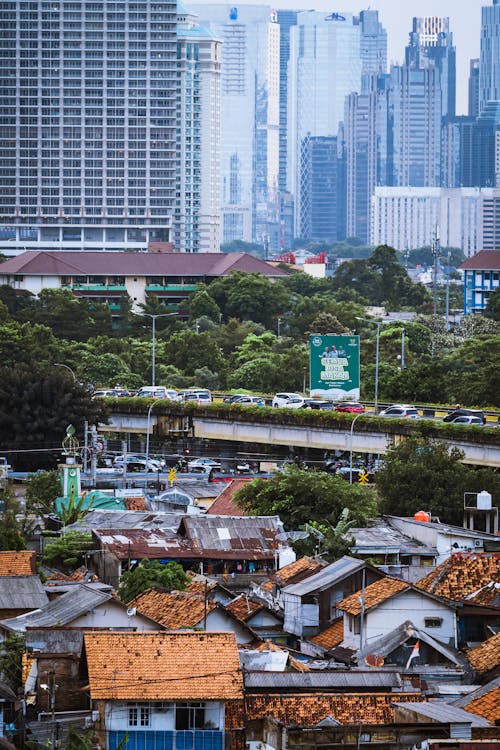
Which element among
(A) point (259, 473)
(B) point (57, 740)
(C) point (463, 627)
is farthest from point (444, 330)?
(B) point (57, 740)

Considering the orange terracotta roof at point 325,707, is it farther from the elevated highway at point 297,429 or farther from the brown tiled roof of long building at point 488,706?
the elevated highway at point 297,429

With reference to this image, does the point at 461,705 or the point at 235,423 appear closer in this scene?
the point at 461,705

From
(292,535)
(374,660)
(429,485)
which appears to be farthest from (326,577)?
(429,485)

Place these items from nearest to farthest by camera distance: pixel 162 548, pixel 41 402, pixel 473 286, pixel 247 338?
pixel 162 548 < pixel 41 402 < pixel 247 338 < pixel 473 286

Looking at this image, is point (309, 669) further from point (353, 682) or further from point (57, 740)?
point (57, 740)

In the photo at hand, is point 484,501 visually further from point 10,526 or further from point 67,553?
point 10,526

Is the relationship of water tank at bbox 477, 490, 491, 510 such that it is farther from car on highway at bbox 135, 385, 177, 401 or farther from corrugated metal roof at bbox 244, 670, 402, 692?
car on highway at bbox 135, 385, 177, 401

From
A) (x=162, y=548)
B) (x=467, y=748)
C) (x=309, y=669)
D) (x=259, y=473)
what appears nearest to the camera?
(x=467, y=748)
